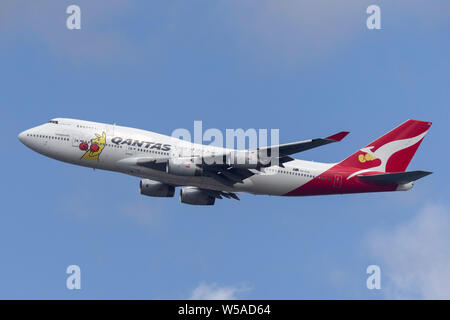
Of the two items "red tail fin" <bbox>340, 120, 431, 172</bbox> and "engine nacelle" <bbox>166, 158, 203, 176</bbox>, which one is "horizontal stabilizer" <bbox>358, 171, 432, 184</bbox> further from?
"engine nacelle" <bbox>166, 158, 203, 176</bbox>

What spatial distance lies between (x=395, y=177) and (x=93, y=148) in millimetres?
22311

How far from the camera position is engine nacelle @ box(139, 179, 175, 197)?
5734cm

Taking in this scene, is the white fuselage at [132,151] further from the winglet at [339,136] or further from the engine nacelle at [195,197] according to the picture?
the winglet at [339,136]

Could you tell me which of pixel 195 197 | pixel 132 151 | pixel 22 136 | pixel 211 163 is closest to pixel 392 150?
pixel 211 163

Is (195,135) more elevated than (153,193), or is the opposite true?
(195,135)

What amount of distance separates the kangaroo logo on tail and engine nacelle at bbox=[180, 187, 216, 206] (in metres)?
9.43

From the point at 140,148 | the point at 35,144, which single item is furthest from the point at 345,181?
the point at 35,144

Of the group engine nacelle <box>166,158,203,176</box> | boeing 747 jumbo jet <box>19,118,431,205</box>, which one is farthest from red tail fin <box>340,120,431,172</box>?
engine nacelle <box>166,158,203,176</box>

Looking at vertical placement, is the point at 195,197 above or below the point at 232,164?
below

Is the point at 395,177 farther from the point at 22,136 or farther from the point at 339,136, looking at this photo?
the point at 22,136

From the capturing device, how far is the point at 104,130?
53.2 metres

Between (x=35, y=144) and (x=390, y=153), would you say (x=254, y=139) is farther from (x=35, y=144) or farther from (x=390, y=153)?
(x=35, y=144)

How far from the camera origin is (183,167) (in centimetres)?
5156

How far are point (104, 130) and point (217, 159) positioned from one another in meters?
8.52
